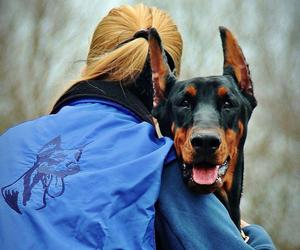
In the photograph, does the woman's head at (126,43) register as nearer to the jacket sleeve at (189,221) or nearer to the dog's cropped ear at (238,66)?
the dog's cropped ear at (238,66)

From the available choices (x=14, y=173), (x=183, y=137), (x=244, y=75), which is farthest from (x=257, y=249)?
(x=14, y=173)

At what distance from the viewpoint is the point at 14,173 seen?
2.77 m

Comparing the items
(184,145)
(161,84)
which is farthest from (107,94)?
(184,145)

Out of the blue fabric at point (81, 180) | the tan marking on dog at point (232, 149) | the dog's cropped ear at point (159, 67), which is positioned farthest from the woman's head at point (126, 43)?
the tan marking on dog at point (232, 149)

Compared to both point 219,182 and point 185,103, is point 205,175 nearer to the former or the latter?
point 219,182

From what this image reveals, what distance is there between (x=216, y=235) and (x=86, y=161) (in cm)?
62

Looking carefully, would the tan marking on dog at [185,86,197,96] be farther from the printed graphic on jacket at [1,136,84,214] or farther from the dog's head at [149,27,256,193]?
the printed graphic on jacket at [1,136,84,214]

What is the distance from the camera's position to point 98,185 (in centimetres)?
262

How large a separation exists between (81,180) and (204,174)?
515 millimetres

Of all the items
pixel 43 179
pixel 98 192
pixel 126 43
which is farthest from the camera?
pixel 126 43

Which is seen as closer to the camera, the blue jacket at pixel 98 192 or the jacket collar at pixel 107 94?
the blue jacket at pixel 98 192

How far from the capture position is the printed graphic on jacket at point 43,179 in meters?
2.63

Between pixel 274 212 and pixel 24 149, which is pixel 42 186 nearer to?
pixel 24 149

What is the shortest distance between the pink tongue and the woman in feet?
0.23
